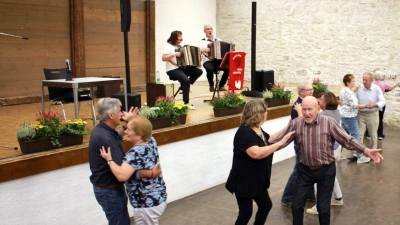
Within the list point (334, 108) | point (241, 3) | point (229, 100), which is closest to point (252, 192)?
point (334, 108)

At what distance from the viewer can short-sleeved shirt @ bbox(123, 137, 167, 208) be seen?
392 cm

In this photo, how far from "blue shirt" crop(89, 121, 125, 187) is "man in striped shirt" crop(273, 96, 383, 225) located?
1.55 meters

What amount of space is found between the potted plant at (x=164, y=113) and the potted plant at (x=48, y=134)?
1.14 metres

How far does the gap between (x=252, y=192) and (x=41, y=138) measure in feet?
7.29

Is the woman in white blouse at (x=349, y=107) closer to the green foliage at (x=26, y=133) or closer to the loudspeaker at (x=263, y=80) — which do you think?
the loudspeaker at (x=263, y=80)

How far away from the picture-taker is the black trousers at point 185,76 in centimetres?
868

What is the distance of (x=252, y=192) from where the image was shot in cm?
448

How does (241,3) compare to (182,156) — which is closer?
(182,156)

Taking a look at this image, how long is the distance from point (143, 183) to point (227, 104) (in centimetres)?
415

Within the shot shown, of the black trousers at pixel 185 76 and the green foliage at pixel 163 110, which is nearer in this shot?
the green foliage at pixel 163 110

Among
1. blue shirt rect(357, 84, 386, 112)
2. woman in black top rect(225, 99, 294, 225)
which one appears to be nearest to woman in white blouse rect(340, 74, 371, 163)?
blue shirt rect(357, 84, 386, 112)

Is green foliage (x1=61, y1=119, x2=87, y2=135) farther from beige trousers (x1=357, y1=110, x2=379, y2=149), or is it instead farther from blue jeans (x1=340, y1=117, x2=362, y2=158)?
beige trousers (x1=357, y1=110, x2=379, y2=149)

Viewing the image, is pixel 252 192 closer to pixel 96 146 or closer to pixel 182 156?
pixel 96 146

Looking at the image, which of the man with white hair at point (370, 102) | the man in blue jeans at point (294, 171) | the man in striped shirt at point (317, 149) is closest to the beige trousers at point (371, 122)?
the man with white hair at point (370, 102)
